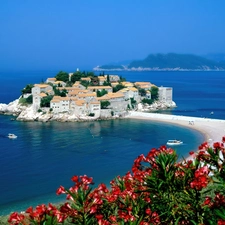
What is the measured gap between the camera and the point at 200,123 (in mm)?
29953

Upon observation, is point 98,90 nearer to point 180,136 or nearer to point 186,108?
point 186,108

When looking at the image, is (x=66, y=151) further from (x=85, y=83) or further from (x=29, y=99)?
(x=85, y=83)

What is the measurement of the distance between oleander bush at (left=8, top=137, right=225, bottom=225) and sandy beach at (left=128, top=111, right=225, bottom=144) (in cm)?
2093

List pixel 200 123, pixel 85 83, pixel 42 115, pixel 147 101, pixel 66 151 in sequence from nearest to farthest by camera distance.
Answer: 1. pixel 66 151
2. pixel 200 123
3. pixel 42 115
4. pixel 147 101
5. pixel 85 83

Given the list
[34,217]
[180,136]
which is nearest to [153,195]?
[34,217]

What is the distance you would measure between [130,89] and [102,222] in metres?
34.7

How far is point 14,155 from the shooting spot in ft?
70.7

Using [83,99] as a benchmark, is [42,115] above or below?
below

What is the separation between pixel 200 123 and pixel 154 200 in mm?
26969

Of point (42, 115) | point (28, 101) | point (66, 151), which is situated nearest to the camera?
point (66, 151)

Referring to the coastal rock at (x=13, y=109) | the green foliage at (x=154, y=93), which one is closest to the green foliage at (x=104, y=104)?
the coastal rock at (x=13, y=109)

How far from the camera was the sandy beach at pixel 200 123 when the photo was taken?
26.1 m

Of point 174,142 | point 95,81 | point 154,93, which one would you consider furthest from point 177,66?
point 174,142

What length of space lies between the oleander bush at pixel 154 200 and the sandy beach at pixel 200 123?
20.9m
